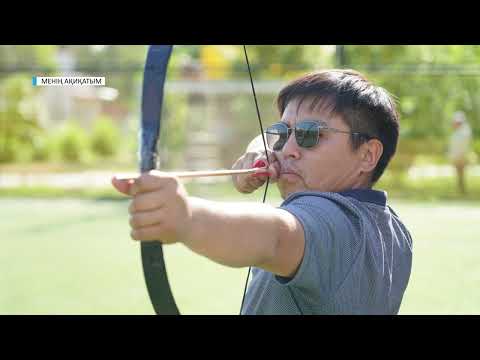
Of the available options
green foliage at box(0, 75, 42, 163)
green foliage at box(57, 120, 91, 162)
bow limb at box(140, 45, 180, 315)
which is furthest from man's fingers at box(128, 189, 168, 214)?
green foliage at box(57, 120, 91, 162)

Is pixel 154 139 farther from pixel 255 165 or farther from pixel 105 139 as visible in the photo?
pixel 105 139

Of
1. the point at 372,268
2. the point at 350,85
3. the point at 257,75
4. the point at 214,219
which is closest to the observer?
the point at 214,219

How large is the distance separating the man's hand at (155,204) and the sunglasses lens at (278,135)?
58cm

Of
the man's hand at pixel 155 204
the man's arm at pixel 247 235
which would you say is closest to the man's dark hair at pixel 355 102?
the man's arm at pixel 247 235

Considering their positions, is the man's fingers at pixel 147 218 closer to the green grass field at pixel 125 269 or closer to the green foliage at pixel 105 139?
the green grass field at pixel 125 269

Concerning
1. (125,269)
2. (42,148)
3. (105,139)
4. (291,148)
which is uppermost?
(105,139)

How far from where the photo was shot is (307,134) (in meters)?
1.52

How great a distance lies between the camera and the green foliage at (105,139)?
13.0 meters

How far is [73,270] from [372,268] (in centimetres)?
455

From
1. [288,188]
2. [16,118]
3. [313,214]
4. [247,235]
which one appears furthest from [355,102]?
[16,118]

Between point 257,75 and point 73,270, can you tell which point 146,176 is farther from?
point 257,75

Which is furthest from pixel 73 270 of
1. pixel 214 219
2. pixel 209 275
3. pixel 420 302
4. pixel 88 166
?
pixel 88 166

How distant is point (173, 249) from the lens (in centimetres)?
688

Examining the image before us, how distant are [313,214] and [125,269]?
15.0ft
